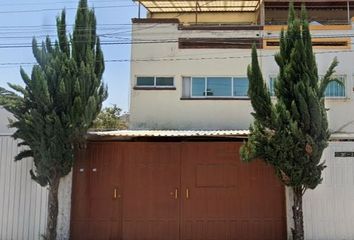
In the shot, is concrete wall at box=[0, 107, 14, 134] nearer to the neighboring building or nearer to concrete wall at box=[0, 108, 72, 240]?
concrete wall at box=[0, 108, 72, 240]

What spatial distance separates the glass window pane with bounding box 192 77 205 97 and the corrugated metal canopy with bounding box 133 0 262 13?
3.60 m

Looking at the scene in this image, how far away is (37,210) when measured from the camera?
1205cm

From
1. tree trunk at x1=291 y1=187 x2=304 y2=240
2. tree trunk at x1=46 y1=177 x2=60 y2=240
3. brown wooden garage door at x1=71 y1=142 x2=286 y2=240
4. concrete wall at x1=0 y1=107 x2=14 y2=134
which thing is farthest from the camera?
concrete wall at x1=0 y1=107 x2=14 y2=134

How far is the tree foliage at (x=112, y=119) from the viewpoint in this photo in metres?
27.0

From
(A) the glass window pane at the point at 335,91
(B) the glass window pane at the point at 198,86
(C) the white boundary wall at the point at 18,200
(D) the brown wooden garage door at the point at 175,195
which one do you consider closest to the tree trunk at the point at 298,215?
(D) the brown wooden garage door at the point at 175,195

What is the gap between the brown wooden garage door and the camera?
477 inches

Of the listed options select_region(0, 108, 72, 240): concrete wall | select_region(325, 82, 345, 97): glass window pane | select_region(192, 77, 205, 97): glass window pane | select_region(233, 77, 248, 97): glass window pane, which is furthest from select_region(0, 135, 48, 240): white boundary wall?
select_region(325, 82, 345, 97): glass window pane

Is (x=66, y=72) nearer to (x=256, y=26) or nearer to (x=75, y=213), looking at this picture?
(x=75, y=213)

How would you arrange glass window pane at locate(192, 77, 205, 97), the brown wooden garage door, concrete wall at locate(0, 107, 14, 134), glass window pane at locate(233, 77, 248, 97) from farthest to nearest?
glass window pane at locate(192, 77, 205, 97), glass window pane at locate(233, 77, 248, 97), concrete wall at locate(0, 107, 14, 134), the brown wooden garage door

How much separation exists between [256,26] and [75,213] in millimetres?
10593

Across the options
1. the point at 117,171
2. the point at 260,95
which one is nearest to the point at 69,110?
the point at 117,171

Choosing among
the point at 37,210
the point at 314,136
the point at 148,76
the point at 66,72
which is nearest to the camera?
the point at 314,136

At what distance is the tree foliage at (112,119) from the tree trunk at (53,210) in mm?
13858

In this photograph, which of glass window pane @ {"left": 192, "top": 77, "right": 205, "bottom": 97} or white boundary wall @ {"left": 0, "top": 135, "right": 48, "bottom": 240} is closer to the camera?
white boundary wall @ {"left": 0, "top": 135, "right": 48, "bottom": 240}
